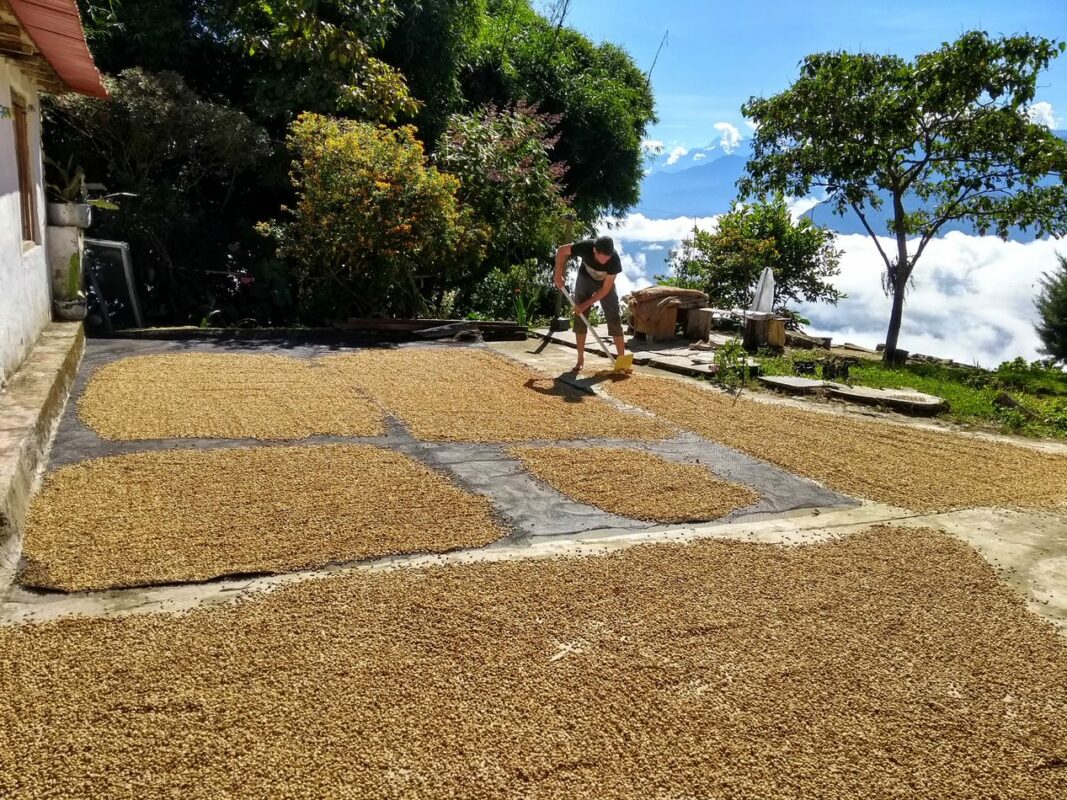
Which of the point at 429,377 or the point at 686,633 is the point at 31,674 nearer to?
the point at 686,633

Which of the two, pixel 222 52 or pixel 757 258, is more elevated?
pixel 222 52

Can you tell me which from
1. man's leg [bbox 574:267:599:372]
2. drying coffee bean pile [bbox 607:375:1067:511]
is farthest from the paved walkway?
man's leg [bbox 574:267:599:372]

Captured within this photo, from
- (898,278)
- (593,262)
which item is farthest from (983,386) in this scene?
(593,262)

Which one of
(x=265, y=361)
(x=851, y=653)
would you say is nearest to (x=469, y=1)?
(x=265, y=361)

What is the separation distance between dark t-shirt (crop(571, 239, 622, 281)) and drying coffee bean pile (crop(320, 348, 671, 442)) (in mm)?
1047

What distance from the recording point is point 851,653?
2.49m

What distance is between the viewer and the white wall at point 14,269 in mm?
4984

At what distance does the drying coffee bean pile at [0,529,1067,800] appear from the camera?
1849 millimetres

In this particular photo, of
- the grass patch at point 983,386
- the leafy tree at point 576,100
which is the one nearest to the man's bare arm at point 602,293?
the grass patch at point 983,386

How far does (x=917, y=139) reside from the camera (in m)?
9.76

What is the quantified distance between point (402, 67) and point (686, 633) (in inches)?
454

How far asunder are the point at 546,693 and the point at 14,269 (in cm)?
516

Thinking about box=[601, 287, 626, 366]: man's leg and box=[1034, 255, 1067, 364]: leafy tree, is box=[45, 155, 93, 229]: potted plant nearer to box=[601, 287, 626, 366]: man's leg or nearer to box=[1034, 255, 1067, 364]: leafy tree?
box=[601, 287, 626, 366]: man's leg

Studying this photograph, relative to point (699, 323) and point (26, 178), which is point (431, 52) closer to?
point (699, 323)
